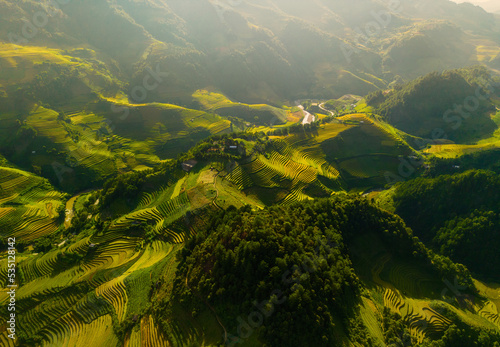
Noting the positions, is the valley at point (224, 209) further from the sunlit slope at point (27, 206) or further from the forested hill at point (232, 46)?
the forested hill at point (232, 46)

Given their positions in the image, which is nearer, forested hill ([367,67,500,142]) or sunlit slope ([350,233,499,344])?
sunlit slope ([350,233,499,344])

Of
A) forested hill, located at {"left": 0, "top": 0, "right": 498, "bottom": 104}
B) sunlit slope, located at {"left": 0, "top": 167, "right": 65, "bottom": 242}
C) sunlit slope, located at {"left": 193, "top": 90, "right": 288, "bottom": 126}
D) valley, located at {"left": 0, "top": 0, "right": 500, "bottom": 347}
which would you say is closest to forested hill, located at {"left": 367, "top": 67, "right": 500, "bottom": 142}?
valley, located at {"left": 0, "top": 0, "right": 500, "bottom": 347}

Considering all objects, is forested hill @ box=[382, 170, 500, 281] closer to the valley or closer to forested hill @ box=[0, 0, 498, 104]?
the valley

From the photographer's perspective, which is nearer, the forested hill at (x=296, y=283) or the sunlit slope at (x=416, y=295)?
the forested hill at (x=296, y=283)

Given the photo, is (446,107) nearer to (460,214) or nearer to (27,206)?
(460,214)

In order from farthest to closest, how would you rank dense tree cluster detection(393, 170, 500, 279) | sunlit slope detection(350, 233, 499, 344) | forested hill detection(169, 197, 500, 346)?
dense tree cluster detection(393, 170, 500, 279) < sunlit slope detection(350, 233, 499, 344) < forested hill detection(169, 197, 500, 346)

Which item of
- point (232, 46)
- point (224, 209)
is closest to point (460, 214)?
point (224, 209)

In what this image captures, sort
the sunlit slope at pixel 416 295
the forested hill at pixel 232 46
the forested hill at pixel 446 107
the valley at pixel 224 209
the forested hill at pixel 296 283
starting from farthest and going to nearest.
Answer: the forested hill at pixel 232 46
the forested hill at pixel 446 107
the sunlit slope at pixel 416 295
the valley at pixel 224 209
the forested hill at pixel 296 283

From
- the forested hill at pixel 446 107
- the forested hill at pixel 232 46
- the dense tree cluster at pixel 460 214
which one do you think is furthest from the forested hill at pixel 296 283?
the forested hill at pixel 232 46

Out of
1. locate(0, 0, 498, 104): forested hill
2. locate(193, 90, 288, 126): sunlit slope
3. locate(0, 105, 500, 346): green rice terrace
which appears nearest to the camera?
locate(0, 105, 500, 346): green rice terrace

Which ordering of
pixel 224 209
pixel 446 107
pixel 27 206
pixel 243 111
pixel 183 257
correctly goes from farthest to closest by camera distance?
pixel 243 111
pixel 446 107
pixel 27 206
pixel 224 209
pixel 183 257

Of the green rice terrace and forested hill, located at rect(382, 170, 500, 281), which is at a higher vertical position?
forested hill, located at rect(382, 170, 500, 281)
